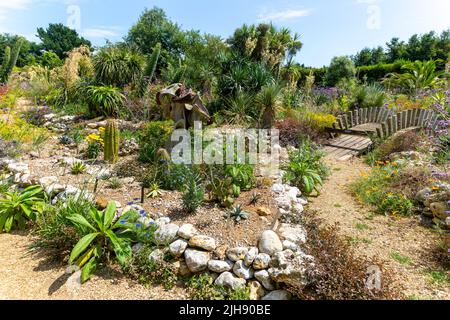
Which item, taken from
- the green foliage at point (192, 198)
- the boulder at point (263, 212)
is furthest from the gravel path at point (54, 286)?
the boulder at point (263, 212)

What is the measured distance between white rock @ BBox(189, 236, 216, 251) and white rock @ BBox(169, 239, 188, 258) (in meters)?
0.07

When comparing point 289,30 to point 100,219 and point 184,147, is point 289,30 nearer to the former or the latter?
point 184,147

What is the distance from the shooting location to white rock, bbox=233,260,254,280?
2746mm

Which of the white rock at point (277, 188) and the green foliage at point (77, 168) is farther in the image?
the green foliage at point (77, 168)

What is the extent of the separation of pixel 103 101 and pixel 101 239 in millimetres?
5862

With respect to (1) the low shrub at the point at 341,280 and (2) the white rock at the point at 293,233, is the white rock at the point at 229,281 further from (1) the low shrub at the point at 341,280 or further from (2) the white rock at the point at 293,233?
(2) the white rock at the point at 293,233

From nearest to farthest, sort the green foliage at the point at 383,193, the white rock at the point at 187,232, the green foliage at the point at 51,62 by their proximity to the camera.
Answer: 1. the white rock at the point at 187,232
2. the green foliage at the point at 383,193
3. the green foliage at the point at 51,62

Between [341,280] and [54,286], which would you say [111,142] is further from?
[341,280]

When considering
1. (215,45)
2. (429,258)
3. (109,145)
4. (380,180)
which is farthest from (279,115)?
(215,45)

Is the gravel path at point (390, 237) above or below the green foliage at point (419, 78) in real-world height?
below

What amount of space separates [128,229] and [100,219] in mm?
303

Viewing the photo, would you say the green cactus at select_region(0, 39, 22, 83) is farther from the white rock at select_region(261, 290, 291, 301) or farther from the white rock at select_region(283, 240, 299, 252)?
the white rock at select_region(261, 290, 291, 301)

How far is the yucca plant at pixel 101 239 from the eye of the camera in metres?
2.85

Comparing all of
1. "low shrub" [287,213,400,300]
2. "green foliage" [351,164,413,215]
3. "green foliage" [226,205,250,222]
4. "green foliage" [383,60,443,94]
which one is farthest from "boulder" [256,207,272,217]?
"green foliage" [383,60,443,94]
